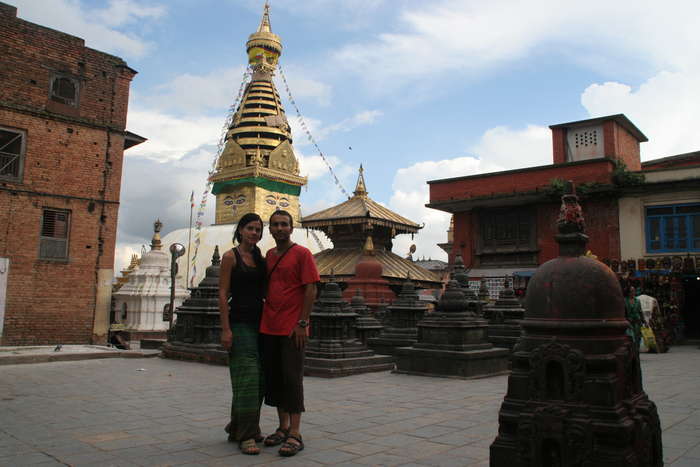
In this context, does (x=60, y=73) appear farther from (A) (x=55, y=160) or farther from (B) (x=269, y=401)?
(B) (x=269, y=401)

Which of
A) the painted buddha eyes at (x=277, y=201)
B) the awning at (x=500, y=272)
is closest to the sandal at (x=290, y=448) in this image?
the awning at (x=500, y=272)

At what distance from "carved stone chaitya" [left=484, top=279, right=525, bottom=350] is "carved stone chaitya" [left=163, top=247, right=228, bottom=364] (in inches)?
243

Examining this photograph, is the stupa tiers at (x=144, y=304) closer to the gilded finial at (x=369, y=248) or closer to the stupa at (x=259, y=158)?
the gilded finial at (x=369, y=248)

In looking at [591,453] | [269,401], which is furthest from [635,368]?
[269,401]

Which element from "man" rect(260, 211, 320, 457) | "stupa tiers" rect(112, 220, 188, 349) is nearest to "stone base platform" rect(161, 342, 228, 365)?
"man" rect(260, 211, 320, 457)

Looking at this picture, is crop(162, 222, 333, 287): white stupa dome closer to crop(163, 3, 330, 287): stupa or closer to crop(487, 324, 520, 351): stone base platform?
crop(163, 3, 330, 287): stupa

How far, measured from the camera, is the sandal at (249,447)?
430 centimetres

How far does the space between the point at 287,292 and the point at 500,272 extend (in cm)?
1984

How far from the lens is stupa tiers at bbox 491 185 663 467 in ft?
11.0

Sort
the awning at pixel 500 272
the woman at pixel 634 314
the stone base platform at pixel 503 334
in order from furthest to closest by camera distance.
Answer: the awning at pixel 500 272, the stone base platform at pixel 503 334, the woman at pixel 634 314

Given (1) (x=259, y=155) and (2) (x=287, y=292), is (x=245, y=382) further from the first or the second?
(1) (x=259, y=155)

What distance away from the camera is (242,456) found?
4.27 metres

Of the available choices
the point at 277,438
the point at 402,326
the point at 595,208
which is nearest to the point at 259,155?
the point at 595,208

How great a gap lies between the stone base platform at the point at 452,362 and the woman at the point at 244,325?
5363mm
